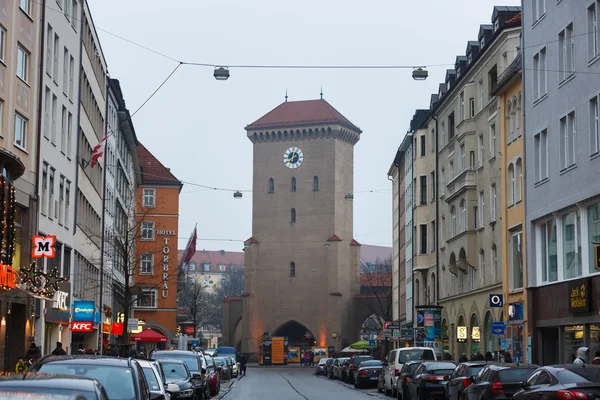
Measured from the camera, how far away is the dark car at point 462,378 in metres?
27.5

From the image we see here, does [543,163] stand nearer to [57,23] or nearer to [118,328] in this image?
[57,23]

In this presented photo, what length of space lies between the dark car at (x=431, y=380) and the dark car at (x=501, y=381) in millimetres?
7810

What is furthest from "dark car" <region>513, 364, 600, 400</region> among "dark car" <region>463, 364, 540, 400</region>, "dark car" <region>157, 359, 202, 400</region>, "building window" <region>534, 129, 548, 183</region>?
"building window" <region>534, 129, 548, 183</region>

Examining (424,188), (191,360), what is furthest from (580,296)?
(424,188)

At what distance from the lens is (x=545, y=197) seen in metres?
37.9

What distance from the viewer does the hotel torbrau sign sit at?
107 feet

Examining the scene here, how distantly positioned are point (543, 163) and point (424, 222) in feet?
94.8

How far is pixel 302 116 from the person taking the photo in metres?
125

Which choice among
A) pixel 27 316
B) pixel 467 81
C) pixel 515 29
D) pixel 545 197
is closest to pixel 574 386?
pixel 545 197

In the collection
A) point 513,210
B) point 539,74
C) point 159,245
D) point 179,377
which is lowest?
point 179,377

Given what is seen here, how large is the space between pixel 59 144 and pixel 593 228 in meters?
22.2

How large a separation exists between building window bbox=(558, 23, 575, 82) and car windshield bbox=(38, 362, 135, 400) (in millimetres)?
25035

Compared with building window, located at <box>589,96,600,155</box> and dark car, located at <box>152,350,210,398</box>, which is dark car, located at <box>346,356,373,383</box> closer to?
dark car, located at <box>152,350,210,398</box>

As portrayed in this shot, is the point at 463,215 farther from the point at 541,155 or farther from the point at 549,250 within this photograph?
the point at 549,250
